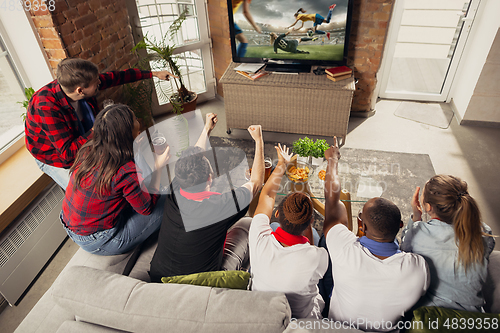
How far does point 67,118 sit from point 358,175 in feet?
6.32

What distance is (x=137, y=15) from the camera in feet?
10.1

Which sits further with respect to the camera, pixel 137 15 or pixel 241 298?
pixel 137 15

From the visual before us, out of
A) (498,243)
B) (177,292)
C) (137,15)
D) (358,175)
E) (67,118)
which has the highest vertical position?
(137,15)

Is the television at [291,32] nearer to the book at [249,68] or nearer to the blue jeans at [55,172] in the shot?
the book at [249,68]

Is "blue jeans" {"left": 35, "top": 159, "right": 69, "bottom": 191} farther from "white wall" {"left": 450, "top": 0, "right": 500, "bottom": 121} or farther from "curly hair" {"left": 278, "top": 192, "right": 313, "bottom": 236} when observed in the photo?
"white wall" {"left": 450, "top": 0, "right": 500, "bottom": 121}

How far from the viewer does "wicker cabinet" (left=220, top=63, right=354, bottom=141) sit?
2.84m

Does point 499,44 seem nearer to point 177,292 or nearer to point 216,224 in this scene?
point 216,224

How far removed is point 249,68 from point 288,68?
1.33ft

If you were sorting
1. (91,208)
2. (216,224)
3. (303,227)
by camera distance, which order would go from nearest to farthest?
A: (303,227) < (216,224) < (91,208)

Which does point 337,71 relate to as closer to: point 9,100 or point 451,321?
point 451,321

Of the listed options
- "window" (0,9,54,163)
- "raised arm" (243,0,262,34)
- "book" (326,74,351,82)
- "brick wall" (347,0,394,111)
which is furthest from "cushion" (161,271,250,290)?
"brick wall" (347,0,394,111)

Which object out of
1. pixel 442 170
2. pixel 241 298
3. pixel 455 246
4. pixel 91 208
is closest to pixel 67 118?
pixel 91 208

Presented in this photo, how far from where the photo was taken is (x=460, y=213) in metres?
1.24

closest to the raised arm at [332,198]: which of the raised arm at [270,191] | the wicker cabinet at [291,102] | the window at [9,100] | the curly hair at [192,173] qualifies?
the raised arm at [270,191]
